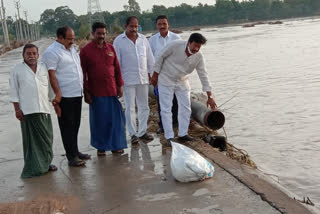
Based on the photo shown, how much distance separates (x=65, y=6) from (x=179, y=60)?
142933 millimetres

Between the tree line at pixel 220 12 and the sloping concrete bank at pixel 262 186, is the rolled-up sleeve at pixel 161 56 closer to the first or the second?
the sloping concrete bank at pixel 262 186

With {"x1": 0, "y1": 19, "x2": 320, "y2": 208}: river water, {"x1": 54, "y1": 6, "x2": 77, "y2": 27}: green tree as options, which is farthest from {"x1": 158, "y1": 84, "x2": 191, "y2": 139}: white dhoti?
{"x1": 54, "y1": 6, "x2": 77, "y2": 27}: green tree

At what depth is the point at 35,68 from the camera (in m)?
4.76

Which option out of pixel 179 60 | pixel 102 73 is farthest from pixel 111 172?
pixel 179 60

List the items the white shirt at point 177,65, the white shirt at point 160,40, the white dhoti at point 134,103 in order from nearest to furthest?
the white shirt at point 177,65 → the white dhoti at point 134,103 → the white shirt at point 160,40

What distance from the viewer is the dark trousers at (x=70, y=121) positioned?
5094mm

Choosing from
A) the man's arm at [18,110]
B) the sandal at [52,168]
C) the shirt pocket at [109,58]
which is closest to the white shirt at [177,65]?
the shirt pocket at [109,58]

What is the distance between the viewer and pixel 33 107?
4.70 meters

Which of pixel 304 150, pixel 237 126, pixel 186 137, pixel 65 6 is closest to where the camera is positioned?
pixel 186 137

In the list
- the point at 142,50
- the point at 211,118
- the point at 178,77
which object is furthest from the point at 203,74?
the point at 142,50

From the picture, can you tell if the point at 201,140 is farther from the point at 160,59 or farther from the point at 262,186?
the point at 262,186

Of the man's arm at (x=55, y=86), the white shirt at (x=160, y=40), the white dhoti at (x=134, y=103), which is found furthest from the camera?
the white shirt at (x=160, y=40)

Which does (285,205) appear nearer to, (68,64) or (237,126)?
(68,64)

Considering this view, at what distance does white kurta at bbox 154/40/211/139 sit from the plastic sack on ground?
1.34m
